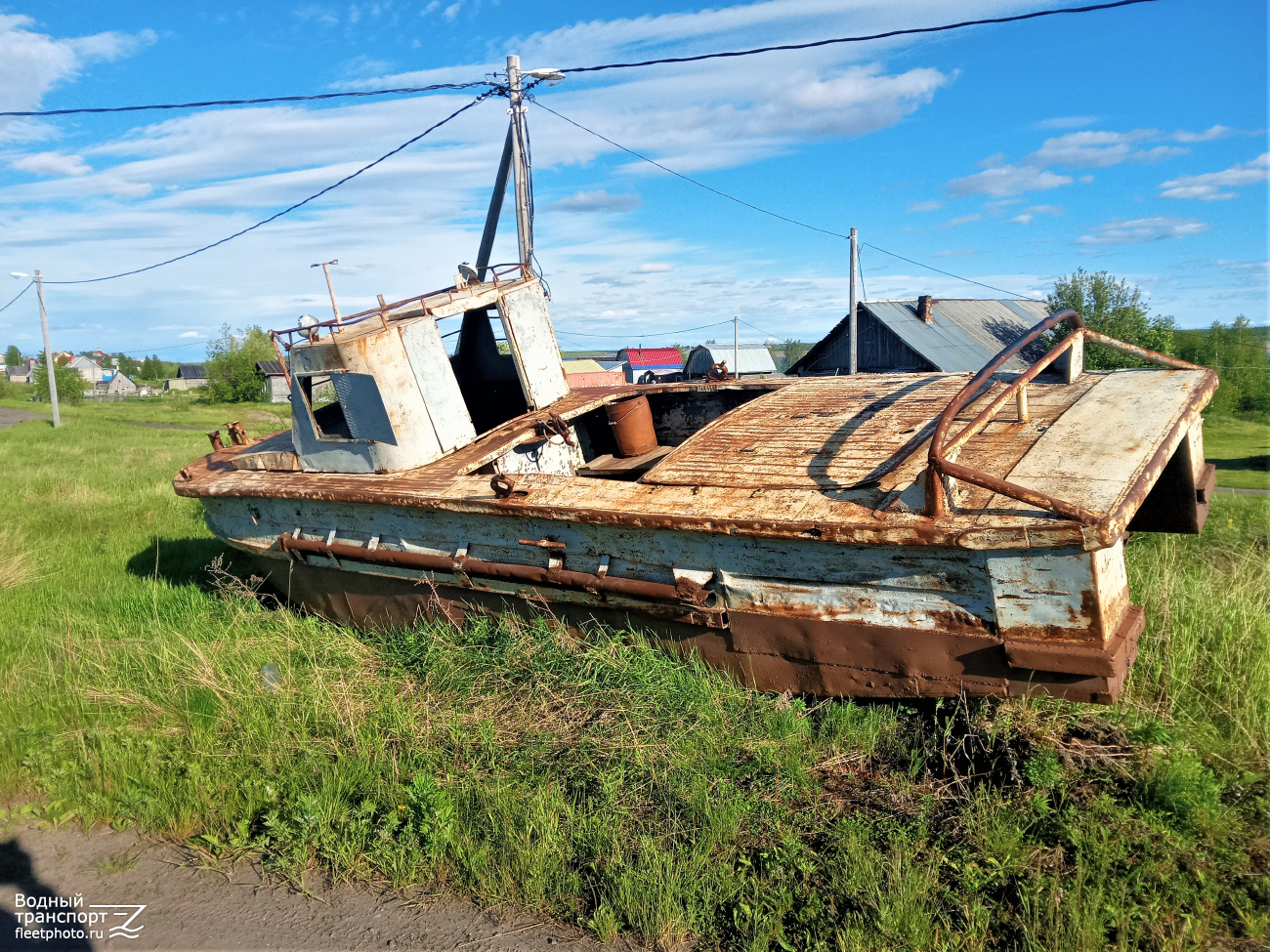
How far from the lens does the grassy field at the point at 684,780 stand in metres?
3.13

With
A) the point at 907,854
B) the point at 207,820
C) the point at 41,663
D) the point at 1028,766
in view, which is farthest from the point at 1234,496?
the point at 41,663

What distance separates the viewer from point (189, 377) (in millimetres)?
109625

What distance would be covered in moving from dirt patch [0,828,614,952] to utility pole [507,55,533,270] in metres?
8.73

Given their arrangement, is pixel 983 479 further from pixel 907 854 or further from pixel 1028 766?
pixel 907 854

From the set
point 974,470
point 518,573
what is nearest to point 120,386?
point 518,573

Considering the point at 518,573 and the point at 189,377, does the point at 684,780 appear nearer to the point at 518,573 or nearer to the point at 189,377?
the point at 518,573

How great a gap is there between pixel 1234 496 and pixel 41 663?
41.9ft

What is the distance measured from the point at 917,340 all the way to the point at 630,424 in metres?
19.4

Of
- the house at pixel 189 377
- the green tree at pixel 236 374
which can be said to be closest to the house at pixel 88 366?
the house at pixel 189 377

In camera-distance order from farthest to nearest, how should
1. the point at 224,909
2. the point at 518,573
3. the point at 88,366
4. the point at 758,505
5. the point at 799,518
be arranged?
the point at 88,366, the point at 518,573, the point at 758,505, the point at 799,518, the point at 224,909

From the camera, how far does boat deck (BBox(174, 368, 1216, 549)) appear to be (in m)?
3.72

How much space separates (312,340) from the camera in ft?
21.9

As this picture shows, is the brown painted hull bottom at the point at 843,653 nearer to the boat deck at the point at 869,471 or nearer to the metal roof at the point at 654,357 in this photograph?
the boat deck at the point at 869,471

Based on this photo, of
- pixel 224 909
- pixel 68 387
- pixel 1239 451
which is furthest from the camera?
pixel 68 387
